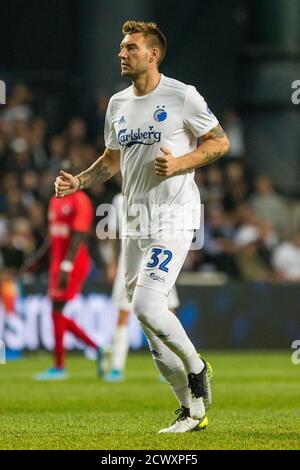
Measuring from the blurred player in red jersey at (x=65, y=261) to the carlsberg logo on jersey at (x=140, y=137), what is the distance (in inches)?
215

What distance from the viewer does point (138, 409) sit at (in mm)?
10828

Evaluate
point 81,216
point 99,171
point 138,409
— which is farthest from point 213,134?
point 81,216

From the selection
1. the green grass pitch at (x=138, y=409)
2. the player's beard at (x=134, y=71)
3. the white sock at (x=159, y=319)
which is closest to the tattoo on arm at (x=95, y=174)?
the player's beard at (x=134, y=71)

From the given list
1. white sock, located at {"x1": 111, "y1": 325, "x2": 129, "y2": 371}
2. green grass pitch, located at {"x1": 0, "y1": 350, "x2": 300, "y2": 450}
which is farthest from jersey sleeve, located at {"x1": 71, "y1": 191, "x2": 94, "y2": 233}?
green grass pitch, located at {"x1": 0, "y1": 350, "x2": 300, "y2": 450}

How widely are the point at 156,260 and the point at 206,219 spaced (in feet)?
39.9

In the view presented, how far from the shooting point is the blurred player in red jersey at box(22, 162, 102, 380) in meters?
14.3

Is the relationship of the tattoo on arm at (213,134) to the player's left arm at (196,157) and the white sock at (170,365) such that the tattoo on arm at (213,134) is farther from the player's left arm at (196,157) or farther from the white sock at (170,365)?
the white sock at (170,365)

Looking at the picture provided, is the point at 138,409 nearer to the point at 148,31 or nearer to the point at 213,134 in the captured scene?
the point at 213,134

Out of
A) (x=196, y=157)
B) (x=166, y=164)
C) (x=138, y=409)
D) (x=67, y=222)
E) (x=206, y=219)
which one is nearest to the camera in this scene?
(x=166, y=164)

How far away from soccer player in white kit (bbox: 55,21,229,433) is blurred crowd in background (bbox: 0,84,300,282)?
9796mm

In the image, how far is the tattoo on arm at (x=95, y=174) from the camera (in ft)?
30.3
